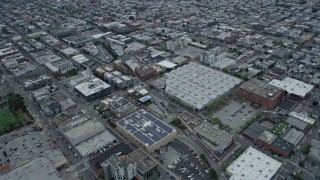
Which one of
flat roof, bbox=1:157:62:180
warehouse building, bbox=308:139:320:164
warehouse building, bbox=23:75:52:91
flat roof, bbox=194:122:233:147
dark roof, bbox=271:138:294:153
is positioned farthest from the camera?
warehouse building, bbox=23:75:52:91

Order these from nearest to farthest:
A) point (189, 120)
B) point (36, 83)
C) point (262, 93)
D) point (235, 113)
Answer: point (189, 120) → point (235, 113) → point (262, 93) → point (36, 83)

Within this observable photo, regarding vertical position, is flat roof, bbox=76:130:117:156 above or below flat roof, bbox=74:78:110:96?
below

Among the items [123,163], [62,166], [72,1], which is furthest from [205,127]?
[72,1]

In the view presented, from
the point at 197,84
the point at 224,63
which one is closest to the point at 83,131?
the point at 197,84

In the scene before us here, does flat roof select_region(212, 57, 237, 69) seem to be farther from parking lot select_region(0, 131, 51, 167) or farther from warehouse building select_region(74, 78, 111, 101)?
parking lot select_region(0, 131, 51, 167)

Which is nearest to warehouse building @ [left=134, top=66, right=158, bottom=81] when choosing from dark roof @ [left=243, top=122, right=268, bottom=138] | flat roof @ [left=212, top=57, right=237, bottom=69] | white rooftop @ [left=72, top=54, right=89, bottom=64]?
flat roof @ [left=212, top=57, right=237, bottom=69]

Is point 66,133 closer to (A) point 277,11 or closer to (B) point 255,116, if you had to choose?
(B) point 255,116

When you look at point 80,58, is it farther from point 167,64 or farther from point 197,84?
point 197,84
